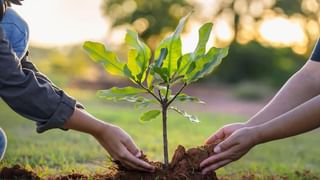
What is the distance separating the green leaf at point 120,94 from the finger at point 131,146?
8.2 inches

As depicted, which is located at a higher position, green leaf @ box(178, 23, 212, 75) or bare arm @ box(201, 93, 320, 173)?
green leaf @ box(178, 23, 212, 75)

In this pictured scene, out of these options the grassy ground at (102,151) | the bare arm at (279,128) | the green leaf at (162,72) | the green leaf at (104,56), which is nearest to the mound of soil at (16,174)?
the grassy ground at (102,151)

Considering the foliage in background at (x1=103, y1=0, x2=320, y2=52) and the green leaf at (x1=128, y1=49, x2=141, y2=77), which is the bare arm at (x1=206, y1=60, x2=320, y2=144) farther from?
the foliage in background at (x1=103, y1=0, x2=320, y2=52)

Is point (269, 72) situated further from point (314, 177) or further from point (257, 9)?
point (314, 177)

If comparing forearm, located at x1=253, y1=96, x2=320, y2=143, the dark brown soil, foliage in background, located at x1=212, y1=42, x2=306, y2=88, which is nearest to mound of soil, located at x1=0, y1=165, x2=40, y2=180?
the dark brown soil

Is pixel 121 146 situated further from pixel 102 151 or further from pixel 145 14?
pixel 145 14

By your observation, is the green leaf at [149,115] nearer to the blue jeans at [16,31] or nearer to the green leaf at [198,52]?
the green leaf at [198,52]

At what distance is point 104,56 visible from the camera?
90.6 inches

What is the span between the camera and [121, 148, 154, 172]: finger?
7.04 feet

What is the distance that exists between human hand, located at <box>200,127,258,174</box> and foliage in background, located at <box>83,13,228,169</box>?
19cm

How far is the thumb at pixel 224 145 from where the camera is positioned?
2162mm

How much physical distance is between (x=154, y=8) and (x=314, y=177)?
18422 mm

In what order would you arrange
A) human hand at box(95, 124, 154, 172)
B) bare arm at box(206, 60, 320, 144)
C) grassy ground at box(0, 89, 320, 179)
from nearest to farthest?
human hand at box(95, 124, 154, 172)
bare arm at box(206, 60, 320, 144)
grassy ground at box(0, 89, 320, 179)

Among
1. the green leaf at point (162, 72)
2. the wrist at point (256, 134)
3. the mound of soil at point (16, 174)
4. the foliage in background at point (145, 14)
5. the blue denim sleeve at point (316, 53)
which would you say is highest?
the foliage in background at point (145, 14)
